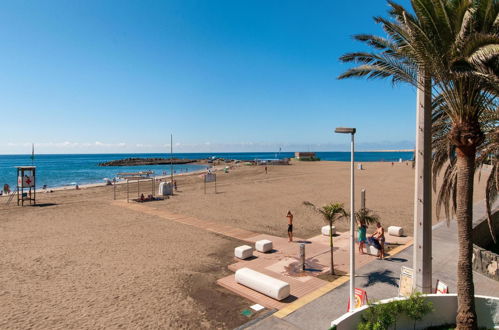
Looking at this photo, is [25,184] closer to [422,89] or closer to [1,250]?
[1,250]

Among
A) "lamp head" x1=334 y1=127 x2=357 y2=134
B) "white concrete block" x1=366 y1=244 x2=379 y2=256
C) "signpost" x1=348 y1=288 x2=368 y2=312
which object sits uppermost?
"lamp head" x1=334 y1=127 x2=357 y2=134

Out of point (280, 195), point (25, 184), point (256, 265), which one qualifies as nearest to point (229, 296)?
point (256, 265)

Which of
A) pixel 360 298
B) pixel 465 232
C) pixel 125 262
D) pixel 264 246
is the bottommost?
pixel 125 262

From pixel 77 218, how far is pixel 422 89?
2355 centimetres

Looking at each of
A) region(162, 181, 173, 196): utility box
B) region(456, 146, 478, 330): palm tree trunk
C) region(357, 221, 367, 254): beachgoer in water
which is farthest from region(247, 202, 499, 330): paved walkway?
region(162, 181, 173, 196): utility box

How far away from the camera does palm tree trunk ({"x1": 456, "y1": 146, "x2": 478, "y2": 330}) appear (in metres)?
6.10

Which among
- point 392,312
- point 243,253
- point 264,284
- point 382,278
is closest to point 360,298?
point 392,312

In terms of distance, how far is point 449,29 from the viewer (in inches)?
234

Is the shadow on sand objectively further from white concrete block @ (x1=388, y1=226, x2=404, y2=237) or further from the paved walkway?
white concrete block @ (x1=388, y1=226, x2=404, y2=237)

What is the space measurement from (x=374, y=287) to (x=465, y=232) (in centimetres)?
457

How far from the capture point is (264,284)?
31.5ft

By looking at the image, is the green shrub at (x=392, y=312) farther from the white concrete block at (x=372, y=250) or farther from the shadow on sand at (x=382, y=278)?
the white concrete block at (x=372, y=250)

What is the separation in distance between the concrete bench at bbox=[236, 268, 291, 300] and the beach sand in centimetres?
64

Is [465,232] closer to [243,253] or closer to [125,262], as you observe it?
[243,253]
